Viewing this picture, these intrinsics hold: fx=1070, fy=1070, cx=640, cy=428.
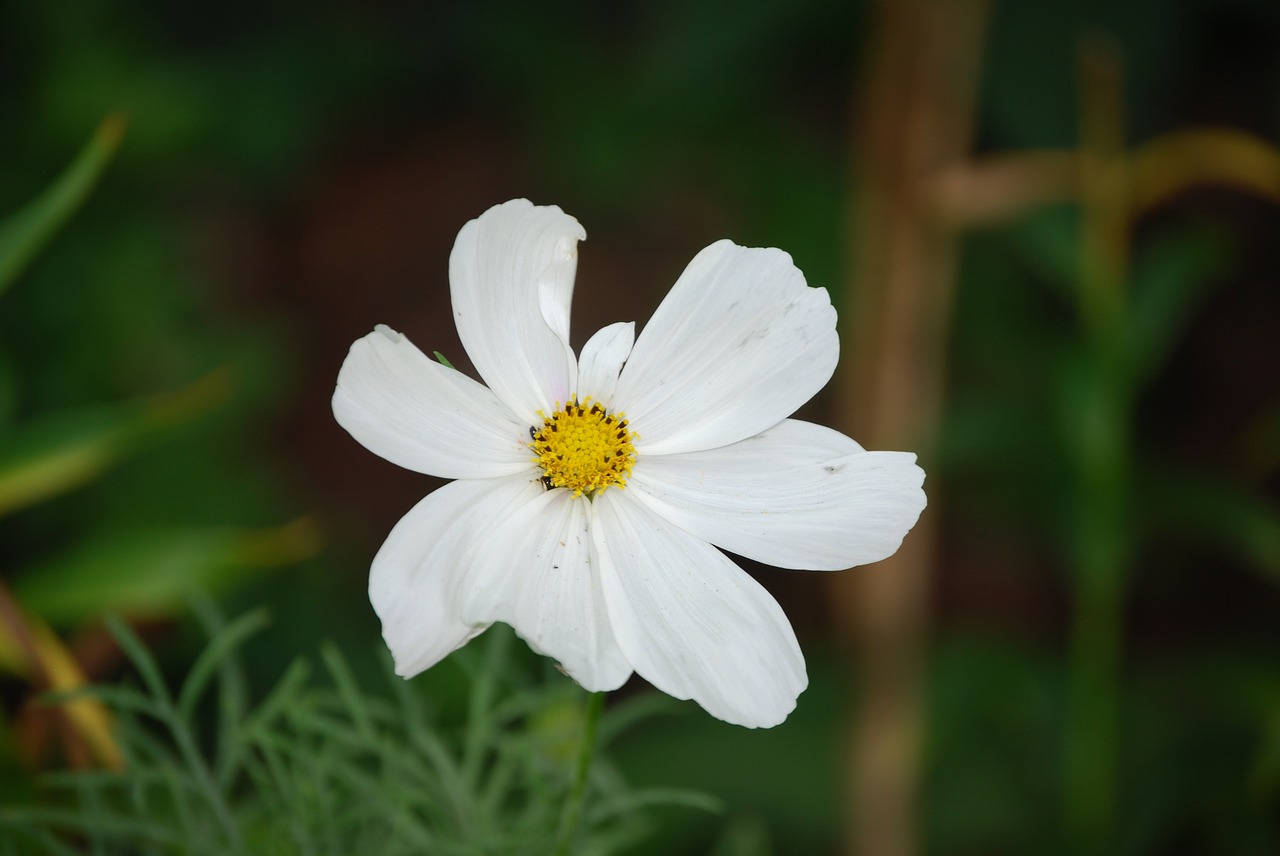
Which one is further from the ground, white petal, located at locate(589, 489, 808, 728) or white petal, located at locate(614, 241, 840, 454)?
white petal, located at locate(614, 241, 840, 454)

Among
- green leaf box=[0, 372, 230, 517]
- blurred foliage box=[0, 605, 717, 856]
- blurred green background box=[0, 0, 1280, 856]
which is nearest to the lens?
blurred foliage box=[0, 605, 717, 856]

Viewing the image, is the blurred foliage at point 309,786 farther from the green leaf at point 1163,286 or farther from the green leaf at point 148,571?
the green leaf at point 1163,286

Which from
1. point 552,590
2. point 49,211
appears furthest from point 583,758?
point 49,211

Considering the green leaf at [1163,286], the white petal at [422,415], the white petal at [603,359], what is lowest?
the white petal at [422,415]

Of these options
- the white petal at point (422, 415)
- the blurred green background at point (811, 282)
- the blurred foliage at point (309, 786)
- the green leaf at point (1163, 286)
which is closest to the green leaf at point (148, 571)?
the blurred green background at point (811, 282)

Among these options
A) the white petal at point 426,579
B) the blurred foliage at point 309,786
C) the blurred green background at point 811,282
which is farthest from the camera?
the blurred green background at point 811,282

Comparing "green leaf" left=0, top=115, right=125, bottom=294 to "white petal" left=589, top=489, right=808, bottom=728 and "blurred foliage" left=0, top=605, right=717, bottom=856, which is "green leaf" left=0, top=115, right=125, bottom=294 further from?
"white petal" left=589, top=489, right=808, bottom=728

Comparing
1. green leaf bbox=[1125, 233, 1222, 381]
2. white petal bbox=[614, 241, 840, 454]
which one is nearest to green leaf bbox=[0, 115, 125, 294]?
white petal bbox=[614, 241, 840, 454]
